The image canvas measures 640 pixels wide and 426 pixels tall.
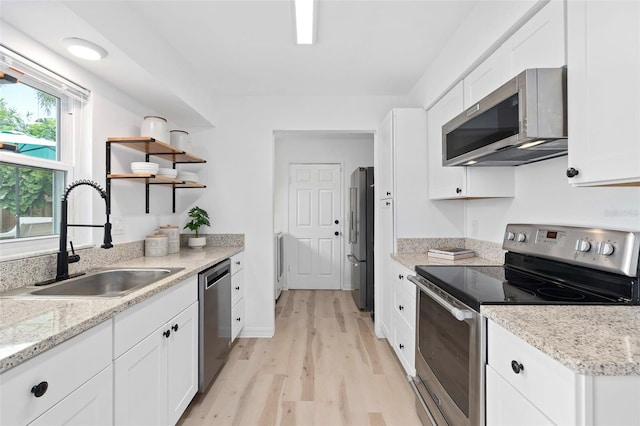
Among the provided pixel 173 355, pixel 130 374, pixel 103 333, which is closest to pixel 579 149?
pixel 103 333

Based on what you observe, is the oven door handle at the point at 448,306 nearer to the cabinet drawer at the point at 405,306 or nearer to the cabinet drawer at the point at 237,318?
the cabinet drawer at the point at 405,306

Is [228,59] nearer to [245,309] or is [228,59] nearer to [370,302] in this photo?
[245,309]

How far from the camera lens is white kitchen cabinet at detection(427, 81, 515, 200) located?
2.03m

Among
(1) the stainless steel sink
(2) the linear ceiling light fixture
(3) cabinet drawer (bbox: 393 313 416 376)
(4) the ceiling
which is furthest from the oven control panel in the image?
(1) the stainless steel sink

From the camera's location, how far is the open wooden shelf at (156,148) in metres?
2.09

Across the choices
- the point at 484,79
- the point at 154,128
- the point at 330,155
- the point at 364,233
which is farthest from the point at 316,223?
the point at 484,79

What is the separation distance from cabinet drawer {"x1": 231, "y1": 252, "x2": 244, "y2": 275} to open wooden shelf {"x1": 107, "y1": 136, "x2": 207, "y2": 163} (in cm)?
93

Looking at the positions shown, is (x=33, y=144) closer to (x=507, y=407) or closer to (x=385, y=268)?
(x=507, y=407)

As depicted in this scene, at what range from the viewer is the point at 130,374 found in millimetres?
1277

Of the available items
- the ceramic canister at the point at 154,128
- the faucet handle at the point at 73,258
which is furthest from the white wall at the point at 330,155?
the faucet handle at the point at 73,258

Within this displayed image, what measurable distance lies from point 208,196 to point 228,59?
1310mm

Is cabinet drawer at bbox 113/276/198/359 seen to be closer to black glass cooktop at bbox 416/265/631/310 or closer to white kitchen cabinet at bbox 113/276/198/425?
white kitchen cabinet at bbox 113/276/198/425

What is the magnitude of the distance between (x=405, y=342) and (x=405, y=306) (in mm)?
256

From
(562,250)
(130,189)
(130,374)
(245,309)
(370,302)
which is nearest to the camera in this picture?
(130,374)
